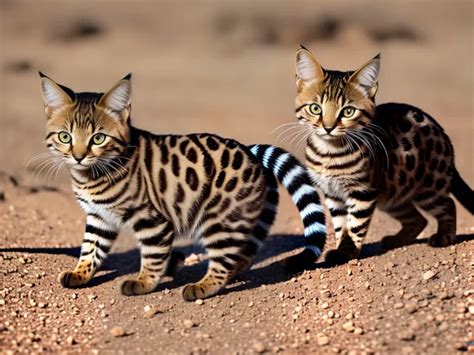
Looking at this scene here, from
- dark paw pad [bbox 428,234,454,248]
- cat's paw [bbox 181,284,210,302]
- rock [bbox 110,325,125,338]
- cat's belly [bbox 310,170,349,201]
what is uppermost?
cat's belly [bbox 310,170,349,201]

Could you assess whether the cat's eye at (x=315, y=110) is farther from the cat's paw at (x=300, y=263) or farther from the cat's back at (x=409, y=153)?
the cat's paw at (x=300, y=263)

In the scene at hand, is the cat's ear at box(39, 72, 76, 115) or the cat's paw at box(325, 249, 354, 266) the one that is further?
the cat's paw at box(325, 249, 354, 266)

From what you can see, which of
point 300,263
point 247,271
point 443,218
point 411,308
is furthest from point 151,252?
point 443,218

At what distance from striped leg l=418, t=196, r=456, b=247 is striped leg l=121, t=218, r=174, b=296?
5.54ft

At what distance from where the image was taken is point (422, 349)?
399cm

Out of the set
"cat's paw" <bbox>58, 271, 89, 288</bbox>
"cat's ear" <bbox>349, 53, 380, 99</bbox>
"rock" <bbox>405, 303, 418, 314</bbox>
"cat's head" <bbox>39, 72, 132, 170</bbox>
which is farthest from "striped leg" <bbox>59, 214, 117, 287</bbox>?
"rock" <bbox>405, 303, 418, 314</bbox>

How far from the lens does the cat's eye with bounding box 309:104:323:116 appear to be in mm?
4859

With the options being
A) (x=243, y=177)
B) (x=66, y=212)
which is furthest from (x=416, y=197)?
(x=66, y=212)

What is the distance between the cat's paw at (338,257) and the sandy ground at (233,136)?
2.5 inches

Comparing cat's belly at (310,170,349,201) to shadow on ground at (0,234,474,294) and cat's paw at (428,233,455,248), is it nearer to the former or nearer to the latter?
shadow on ground at (0,234,474,294)

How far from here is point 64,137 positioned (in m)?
4.62

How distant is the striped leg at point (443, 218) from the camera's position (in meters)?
5.34

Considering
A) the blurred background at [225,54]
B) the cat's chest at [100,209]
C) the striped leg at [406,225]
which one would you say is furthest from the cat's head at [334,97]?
the blurred background at [225,54]

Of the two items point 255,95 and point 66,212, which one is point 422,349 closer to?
point 66,212
